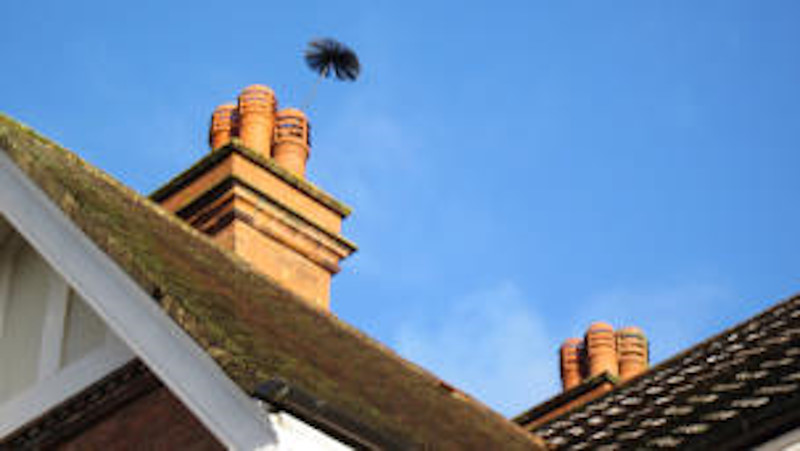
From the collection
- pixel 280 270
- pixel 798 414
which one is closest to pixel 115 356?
pixel 798 414

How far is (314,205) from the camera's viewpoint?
12.9 metres

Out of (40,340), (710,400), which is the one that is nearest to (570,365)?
(710,400)

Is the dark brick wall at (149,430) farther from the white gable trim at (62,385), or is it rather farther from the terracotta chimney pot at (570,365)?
the terracotta chimney pot at (570,365)

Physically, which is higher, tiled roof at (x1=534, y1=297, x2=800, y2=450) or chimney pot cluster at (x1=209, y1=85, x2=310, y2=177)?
chimney pot cluster at (x1=209, y1=85, x2=310, y2=177)

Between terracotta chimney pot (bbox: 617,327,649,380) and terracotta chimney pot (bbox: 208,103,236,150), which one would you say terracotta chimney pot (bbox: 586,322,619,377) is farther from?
terracotta chimney pot (bbox: 208,103,236,150)

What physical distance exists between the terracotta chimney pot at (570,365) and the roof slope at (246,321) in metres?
4.44

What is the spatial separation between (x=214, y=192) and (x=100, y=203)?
5318 mm

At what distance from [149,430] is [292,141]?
6932 millimetres

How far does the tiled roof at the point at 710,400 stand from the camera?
6629 millimetres

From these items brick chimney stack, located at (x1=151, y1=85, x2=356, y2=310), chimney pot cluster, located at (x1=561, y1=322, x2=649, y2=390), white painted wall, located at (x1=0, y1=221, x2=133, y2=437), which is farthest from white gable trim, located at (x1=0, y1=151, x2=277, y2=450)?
chimney pot cluster, located at (x1=561, y1=322, x2=649, y2=390)

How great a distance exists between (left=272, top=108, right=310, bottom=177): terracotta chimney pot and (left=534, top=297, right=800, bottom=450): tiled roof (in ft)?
14.0

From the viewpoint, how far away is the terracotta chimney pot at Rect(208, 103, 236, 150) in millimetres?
13641

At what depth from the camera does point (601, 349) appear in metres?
14.0

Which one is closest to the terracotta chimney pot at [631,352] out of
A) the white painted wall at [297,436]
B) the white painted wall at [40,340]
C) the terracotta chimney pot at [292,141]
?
the terracotta chimney pot at [292,141]
